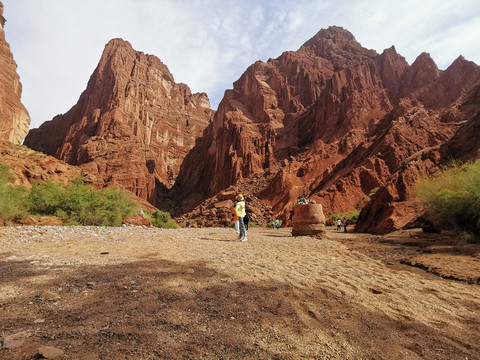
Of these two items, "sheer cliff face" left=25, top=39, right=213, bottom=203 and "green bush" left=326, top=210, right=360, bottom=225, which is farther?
"sheer cliff face" left=25, top=39, right=213, bottom=203

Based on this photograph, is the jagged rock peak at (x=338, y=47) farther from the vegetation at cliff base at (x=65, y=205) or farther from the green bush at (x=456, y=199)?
the vegetation at cliff base at (x=65, y=205)

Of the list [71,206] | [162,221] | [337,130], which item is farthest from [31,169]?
[337,130]

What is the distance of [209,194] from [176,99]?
176 feet

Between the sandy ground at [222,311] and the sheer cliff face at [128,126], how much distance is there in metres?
46.2

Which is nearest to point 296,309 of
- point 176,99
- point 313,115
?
point 313,115

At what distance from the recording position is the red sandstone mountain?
106 feet

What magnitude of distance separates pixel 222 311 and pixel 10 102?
64.0 m

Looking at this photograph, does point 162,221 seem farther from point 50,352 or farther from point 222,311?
point 50,352

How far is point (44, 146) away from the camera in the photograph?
73188mm

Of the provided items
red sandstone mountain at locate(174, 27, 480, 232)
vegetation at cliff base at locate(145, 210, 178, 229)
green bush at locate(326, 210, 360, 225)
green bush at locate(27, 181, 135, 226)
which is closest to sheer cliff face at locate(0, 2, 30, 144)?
red sandstone mountain at locate(174, 27, 480, 232)

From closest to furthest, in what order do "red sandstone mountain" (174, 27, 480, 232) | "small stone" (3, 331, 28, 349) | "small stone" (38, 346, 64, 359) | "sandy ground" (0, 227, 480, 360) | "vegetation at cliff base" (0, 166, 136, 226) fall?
"small stone" (38, 346, 64, 359) → "small stone" (3, 331, 28, 349) → "sandy ground" (0, 227, 480, 360) → "vegetation at cliff base" (0, 166, 136, 226) → "red sandstone mountain" (174, 27, 480, 232)

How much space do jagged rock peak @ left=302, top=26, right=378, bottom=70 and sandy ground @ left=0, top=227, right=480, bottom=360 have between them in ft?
282

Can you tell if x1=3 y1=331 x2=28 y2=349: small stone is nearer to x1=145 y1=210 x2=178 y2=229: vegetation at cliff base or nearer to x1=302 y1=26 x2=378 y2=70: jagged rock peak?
x1=145 y1=210 x2=178 y2=229: vegetation at cliff base

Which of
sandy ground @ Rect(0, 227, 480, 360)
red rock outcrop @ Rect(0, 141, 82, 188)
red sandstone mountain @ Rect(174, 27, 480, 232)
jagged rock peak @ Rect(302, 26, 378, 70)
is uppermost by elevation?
jagged rock peak @ Rect(302, 26, 378, 70)
